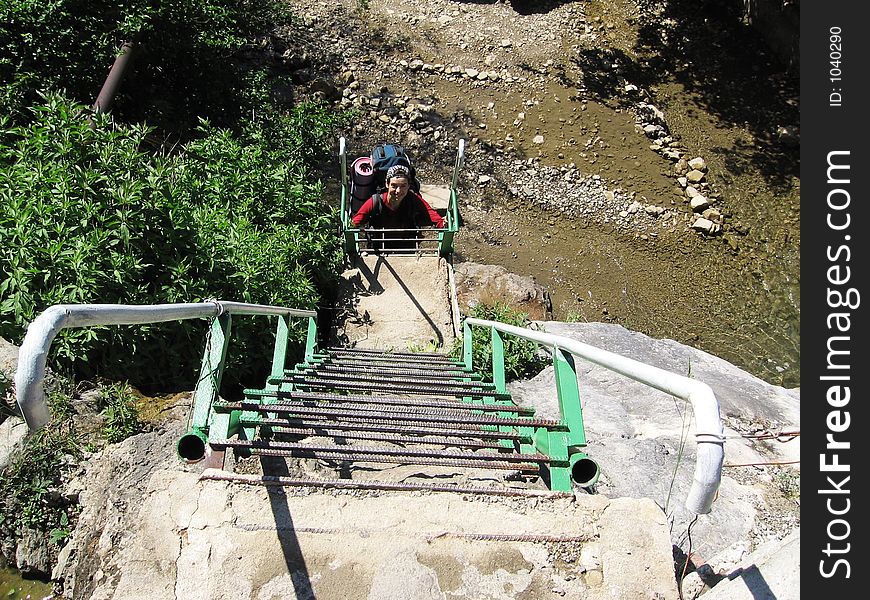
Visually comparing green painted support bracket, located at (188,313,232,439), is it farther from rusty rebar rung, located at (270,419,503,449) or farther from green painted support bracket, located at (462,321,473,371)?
green painted support bracket, located at (462,321,473,371)

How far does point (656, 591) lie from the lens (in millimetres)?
1781

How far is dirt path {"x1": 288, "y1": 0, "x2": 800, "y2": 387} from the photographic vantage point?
369 inches

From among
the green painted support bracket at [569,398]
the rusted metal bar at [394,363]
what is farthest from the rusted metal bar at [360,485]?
the rusted metal bar at [394,363]

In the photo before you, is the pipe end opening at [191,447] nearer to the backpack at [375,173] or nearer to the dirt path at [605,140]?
the backpack at [375,173]

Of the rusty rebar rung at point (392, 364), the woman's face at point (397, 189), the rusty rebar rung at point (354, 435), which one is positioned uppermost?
the woman's face at point (397, 189)

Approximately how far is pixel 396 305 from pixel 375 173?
1.61m

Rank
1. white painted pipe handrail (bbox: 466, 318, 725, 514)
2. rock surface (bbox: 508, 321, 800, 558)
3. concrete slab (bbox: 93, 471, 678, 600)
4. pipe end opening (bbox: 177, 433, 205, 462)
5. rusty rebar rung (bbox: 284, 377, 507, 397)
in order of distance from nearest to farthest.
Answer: white painted pipe handrail (bbox: 466, 318, 725, 514) < concrete slab (bbox: 93, 471, 678, 600) < pipe end opening (bbox: 177, 433, 205, 462) < rock surface (bbox: 508, 321, 800, 558) < rusty rebar rung (bbox: 284, 377, 507, 397)

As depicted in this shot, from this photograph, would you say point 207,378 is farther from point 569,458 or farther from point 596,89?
point 596,89

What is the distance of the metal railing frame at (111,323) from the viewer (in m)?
1.10

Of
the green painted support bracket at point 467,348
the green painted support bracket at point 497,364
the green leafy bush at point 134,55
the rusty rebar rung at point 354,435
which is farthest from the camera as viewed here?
the green leafy bush at point 134,55

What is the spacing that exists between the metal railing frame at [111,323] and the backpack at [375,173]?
382 cm

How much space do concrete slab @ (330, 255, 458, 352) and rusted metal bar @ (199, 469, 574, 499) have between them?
14.1ft

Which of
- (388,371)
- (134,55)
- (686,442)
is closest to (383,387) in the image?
(388,371)

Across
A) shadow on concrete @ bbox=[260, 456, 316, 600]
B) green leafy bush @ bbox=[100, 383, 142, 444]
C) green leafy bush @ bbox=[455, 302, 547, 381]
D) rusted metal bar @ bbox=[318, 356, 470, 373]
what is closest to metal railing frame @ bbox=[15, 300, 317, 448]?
shadow on concrete @ bbox=[260, 456, 316, 600]
